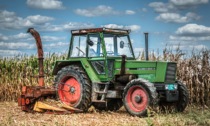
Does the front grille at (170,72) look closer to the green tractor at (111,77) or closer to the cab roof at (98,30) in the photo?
the green tractor at (111,77)

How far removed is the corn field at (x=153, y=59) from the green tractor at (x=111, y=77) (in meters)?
1.26

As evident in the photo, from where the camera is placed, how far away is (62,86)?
13.1 metres

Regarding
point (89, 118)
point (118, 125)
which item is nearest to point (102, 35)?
point (89, 118)

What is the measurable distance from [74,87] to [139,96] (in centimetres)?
234

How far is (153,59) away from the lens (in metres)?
16.2

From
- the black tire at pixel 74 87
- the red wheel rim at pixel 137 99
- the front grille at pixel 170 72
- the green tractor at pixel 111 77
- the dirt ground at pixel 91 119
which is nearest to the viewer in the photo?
the dirt ground at pixel 91 119

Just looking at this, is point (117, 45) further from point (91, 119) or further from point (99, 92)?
point (91, 119)

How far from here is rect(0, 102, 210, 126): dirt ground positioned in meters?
9.45

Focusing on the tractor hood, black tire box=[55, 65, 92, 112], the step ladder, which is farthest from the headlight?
black tire box=[55, 65, 92, 112]

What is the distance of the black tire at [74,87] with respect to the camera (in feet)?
40.2

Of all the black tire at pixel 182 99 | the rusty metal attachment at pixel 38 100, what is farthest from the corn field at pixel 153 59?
the black tire at pixel 182 99

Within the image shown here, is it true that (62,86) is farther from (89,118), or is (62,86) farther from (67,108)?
(89,118)

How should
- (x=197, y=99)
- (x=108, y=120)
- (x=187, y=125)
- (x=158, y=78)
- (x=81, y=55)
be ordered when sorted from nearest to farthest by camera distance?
(x=187, y=125) → (x=108, y=120) → (x=158, y=78) → (x=81, y=55) → (x=197, y=99)

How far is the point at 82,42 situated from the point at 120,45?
1126 mm
